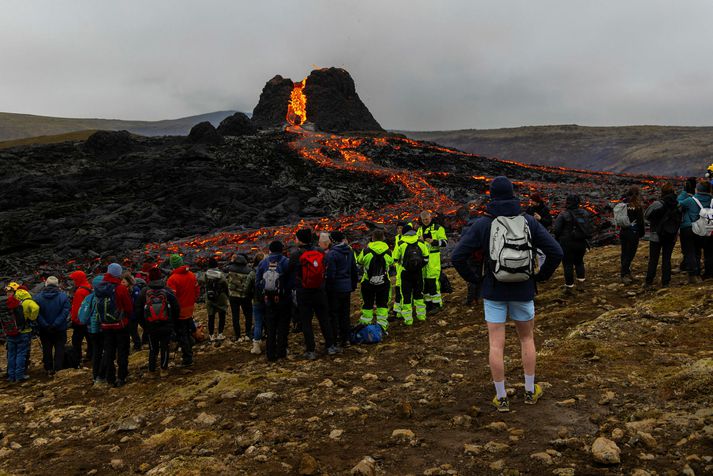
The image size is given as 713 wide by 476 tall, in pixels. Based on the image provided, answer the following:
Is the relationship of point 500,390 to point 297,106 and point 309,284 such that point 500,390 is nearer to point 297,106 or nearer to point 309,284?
point 309,284

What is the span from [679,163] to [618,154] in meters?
32.9

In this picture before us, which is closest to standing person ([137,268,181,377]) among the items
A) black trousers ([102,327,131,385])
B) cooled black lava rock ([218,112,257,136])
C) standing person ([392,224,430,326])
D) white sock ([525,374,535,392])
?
black trousers ([102,327,131,385])

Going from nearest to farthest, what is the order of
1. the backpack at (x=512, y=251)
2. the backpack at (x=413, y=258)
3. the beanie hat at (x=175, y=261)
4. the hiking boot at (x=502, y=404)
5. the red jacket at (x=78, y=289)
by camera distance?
the backpack at (x=512, y=251) < the hiking boot at (x=502, y=404) < the backpack at (x=413, y=258) < the beanie hat at (x=175, y=261) < the red jacket at (x=78, y=289)

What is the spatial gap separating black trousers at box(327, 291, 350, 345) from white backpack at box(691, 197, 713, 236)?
7.93 meters

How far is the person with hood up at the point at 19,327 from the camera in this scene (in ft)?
34.9

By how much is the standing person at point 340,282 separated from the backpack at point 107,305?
4271 mm

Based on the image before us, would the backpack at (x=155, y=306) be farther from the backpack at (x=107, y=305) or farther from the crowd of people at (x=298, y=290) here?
the backpack at (x=107, y=305)

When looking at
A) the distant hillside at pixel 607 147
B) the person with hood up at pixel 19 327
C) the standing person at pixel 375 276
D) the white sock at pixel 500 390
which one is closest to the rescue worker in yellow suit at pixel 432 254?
the standing person at pixel 375 276

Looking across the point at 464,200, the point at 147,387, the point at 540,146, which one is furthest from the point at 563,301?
the point at 540,146

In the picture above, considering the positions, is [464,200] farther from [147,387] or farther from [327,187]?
[147,387]

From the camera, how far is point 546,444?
4754mm

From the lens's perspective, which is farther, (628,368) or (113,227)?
(113,227)

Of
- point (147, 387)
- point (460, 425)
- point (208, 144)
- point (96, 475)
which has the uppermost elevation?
point (208, 144)

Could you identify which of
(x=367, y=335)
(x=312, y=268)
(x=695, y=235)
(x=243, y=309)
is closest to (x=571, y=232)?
(x=695, y=235)
